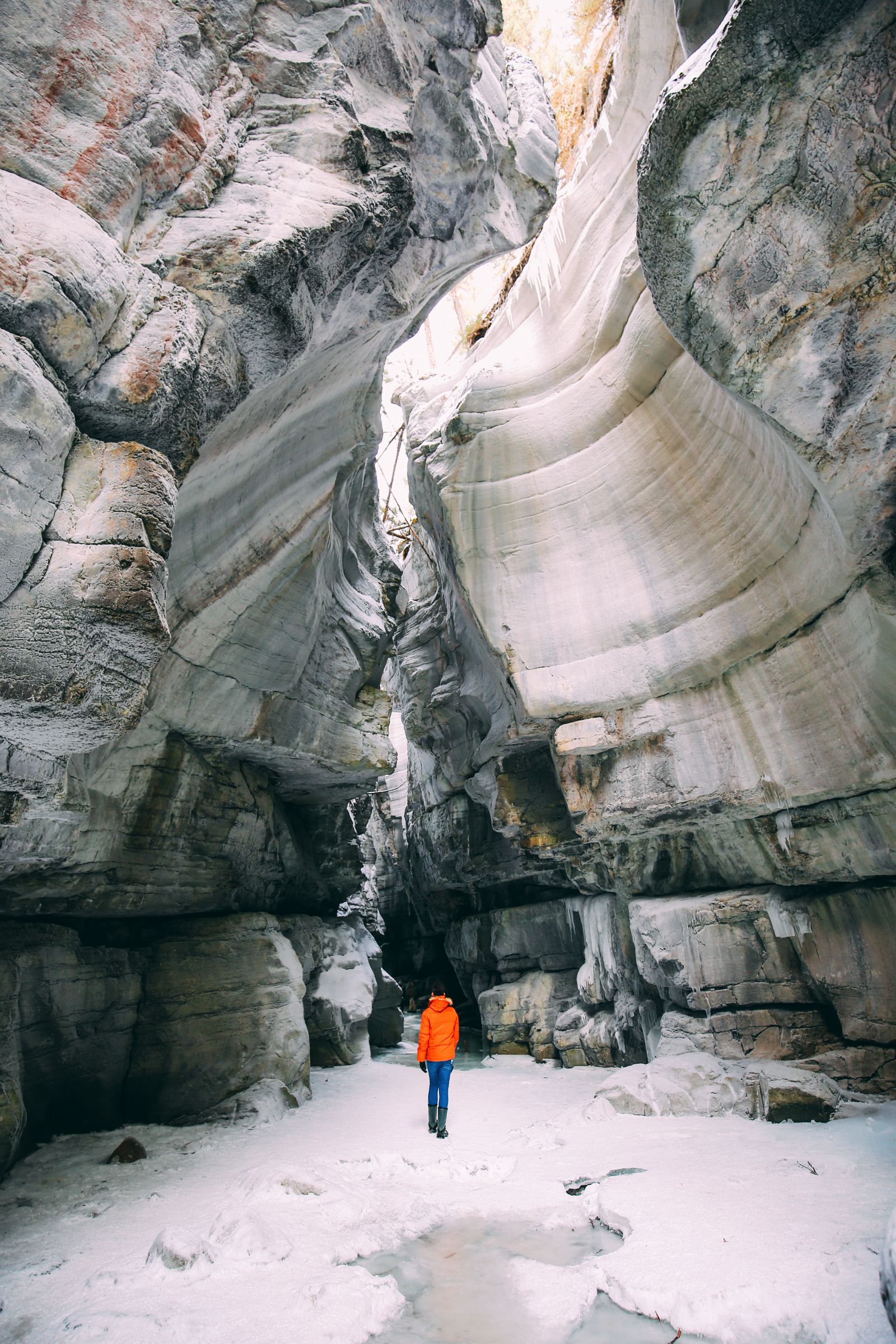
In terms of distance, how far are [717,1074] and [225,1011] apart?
581cm

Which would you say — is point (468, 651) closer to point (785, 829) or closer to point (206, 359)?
point (785, 829)

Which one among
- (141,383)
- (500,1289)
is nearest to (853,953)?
(500,1289)

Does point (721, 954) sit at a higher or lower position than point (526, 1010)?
higher

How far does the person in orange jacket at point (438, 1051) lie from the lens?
6.76m

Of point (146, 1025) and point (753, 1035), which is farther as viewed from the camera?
point (146, 1025)

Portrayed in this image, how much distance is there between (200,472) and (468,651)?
8012mm

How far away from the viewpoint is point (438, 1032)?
22.2ft

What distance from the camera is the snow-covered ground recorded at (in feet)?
10.7

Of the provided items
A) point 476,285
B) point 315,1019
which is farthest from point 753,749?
point 476,285

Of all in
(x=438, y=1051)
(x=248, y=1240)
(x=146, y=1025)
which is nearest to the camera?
(x=248, y=1240)

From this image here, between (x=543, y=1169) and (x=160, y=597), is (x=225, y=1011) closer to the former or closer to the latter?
(x=543, y=1169)

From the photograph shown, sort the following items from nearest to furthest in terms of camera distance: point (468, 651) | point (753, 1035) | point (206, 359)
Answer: point (206, 359)
point (753, 1035)
point (468, 651)

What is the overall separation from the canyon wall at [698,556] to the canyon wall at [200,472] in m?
2.27

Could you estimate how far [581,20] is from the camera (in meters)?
11.3
